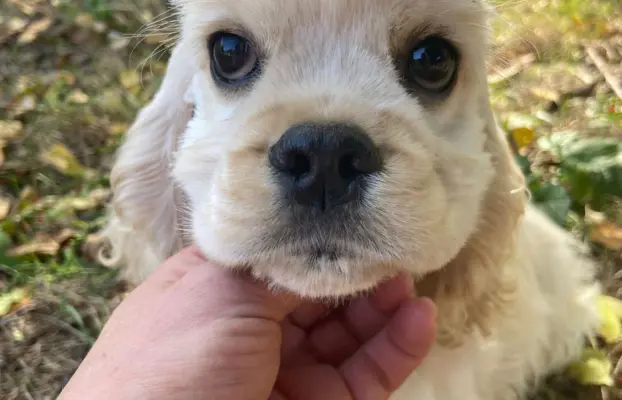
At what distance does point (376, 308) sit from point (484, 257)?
13.3 inches

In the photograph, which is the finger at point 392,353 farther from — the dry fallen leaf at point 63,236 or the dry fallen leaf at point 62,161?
the dry fallen leaf at point 62,161

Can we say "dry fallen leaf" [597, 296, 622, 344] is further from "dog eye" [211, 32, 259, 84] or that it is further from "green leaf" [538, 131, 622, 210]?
"dog eye" [211, 32, 259, 84]

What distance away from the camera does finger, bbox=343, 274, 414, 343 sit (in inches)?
55.4

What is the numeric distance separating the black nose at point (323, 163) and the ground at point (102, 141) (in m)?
0.69

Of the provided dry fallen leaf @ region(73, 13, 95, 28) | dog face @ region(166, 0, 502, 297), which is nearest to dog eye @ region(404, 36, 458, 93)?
dog face @ region(166, 0, 502, 297)

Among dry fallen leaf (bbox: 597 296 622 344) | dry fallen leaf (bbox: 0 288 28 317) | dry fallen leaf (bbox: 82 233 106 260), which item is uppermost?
dry fallen leaf (bbox: 82 233 106 260)

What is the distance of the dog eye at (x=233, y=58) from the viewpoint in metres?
1.33

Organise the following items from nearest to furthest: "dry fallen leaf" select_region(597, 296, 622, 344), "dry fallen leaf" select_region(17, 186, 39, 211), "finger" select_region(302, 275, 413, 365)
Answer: "finger" select_region(302, 275, 413, 365) < "dry fallen leaf" select_region(597, 296, 622, 344) < "dry fallen leaf" select_region(17, 186, 39, 211)

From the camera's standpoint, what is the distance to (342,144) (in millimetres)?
998

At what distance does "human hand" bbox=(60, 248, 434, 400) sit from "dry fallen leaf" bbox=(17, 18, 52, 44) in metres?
2.60

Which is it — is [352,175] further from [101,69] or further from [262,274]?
[101,69]

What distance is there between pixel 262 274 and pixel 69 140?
209cm

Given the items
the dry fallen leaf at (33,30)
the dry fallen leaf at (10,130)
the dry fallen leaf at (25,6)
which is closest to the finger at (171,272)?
the dry fallen leaf at (10,130)

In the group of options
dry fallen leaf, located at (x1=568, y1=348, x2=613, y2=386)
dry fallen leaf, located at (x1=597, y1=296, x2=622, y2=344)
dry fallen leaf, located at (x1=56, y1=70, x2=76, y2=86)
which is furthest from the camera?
dry fallen leaf, located at (x1=56, y1=70, x2=76, y2=86)
